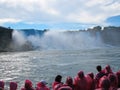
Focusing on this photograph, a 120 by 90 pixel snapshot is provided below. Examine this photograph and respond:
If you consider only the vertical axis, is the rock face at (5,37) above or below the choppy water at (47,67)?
above

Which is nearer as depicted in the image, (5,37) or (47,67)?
(47,67)

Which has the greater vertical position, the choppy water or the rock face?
the rock face

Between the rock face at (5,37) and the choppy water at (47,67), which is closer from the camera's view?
the choppy water at (47,67)

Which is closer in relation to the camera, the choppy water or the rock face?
the choppy water

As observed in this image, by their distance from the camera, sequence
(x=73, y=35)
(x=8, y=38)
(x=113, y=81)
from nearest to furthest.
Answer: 1. (x=113, y=81)
2. (x=8, y=38)
3. (x=73, y=35)

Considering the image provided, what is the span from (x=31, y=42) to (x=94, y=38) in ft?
94.1

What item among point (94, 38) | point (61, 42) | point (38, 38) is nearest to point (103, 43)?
point (94, 38)

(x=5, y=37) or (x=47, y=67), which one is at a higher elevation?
(x=5, y=37)

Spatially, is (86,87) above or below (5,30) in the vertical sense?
below

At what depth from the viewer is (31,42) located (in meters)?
119

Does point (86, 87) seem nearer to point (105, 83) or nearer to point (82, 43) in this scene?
point (105, 83)

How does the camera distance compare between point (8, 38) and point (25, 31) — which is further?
point (25, 31)

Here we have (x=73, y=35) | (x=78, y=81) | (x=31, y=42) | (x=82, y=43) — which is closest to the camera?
(x=78, y=81)

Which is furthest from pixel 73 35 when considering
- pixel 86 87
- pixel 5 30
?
pixel 86 87
